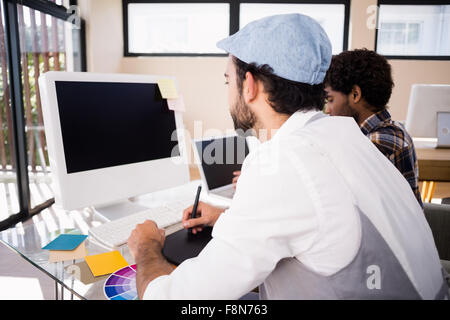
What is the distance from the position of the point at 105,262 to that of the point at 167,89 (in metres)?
0.68

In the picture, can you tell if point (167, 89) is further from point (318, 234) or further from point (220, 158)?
point (318, 234)

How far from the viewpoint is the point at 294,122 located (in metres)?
0.80

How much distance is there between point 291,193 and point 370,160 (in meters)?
0.19

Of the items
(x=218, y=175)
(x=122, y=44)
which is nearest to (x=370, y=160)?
(x=218, y=175)

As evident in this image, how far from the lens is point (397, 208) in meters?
0.65

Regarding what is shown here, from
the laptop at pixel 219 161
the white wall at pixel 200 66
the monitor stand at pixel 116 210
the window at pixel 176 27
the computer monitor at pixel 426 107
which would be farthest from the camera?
the window at pixel 176 27

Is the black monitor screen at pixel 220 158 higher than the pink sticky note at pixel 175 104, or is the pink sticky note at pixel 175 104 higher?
the pink sticky note at pixel 175 104

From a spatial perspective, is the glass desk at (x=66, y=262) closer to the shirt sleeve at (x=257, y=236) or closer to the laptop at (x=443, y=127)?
the shirt sleeve at (x=257, y=236)

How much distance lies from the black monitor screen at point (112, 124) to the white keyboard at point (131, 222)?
189 millimetres

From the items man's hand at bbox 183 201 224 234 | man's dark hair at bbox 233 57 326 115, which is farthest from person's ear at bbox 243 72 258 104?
man's hand at bbox 183 201 224 234

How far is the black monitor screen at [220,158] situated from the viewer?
159cm

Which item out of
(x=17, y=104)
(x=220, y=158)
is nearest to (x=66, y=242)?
(x=220, y=158)

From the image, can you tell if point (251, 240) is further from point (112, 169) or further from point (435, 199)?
point (435, 199)

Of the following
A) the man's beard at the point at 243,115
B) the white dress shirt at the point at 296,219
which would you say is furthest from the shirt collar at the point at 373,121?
the white dress shirt at the point at 296,219
